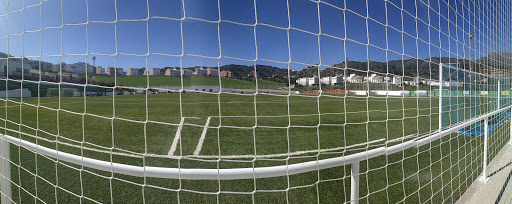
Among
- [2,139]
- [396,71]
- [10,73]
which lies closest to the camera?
[2,139]

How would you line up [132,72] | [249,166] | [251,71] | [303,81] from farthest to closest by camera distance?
[249,166] < [132,72] < [303,81] < [251,71]

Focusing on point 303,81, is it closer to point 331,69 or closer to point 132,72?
point 331,69

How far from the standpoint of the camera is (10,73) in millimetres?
1635

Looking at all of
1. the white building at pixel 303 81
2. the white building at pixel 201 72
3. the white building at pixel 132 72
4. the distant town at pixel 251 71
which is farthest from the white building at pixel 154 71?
the white building at pixel 303 81

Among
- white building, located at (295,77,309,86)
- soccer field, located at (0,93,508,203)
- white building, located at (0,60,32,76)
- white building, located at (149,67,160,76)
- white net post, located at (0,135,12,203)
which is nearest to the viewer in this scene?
soccer field, located at (0,93,508,203)

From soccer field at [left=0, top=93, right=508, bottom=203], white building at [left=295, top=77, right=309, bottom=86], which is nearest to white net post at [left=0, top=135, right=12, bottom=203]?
soccer field at [left=0, top=93, right=508, bottom=203]

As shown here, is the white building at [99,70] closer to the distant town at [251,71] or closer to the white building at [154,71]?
the distant town at [251,71]

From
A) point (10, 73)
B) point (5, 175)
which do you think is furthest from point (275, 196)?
point (10, 73)

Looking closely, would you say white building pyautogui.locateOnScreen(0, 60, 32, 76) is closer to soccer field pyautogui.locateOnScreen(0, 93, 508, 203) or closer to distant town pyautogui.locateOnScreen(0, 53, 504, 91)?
distant town pyautogui.locateOnScreen(0, 53, 504, 91)

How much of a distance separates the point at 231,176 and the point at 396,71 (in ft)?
5.90

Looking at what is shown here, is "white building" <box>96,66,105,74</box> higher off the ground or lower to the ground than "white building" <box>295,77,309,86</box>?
higher

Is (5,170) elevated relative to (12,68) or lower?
lower

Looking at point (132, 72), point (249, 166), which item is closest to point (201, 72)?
point (132, 72)

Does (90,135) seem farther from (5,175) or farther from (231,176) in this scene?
(231,176)
